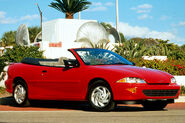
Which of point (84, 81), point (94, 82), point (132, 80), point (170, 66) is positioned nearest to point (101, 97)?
point (94, 82)

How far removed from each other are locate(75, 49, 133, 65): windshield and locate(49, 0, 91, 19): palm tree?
115 feet

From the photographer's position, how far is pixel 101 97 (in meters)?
9.81

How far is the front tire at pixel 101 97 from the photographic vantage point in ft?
31.9

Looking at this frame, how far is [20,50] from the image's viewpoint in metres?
24.8

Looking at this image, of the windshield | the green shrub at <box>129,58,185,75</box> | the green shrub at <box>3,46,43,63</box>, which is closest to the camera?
the windshield

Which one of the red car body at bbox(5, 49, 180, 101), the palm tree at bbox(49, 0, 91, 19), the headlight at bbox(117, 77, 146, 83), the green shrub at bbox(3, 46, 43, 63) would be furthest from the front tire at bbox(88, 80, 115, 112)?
the palm tree at bbox(49, 0, 91, 19)

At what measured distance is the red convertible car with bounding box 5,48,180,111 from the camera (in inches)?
377

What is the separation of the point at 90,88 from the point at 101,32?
105 ft

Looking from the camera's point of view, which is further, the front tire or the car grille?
the front tire

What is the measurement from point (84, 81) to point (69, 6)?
36154 millimetres

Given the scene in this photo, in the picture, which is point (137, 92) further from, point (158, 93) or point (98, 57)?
point (98, 57)

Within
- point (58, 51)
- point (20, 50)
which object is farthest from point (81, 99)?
point (58, 51)

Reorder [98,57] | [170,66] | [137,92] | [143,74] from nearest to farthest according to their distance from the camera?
[137,92] < [143,74] < [98,57] < [170,66]

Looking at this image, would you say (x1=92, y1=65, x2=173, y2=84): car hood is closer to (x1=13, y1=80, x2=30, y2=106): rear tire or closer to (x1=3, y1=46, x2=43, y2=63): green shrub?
(x1=13, y1=80, x2=30, y2=106): rear tire
